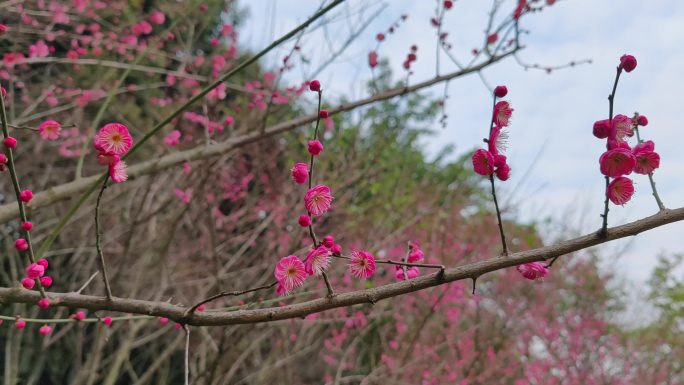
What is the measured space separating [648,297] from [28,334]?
12623 millimetres

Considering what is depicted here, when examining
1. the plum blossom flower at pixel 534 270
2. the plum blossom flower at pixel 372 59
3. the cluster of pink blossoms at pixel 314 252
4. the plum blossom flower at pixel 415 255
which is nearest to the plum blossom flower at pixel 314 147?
the cluster of pink blossoms at pixel 314 252

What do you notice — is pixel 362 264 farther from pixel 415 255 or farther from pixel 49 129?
pixel 49 129

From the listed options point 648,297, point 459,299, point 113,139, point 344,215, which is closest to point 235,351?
point 344,215

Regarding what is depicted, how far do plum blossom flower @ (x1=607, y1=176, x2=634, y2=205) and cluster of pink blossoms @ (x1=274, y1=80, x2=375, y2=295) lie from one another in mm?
553

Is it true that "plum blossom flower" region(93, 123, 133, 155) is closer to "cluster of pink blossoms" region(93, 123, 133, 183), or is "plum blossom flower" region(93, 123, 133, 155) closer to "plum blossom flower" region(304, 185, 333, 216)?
"cluster of pink blossoms" region(93, 123, 133, 183)

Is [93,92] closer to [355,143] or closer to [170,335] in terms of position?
[355,143]

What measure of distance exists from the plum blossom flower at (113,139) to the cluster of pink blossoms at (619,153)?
109 cm

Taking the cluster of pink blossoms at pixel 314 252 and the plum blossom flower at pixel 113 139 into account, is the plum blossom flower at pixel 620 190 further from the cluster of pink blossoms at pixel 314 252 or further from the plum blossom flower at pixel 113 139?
the plum blossom flower at pixel 113 139

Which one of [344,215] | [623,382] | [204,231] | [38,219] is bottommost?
[623,382]

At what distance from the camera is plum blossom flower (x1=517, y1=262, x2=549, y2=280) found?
1.25 m

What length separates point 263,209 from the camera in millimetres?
5820

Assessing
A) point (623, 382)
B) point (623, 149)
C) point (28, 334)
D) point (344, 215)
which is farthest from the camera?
point (623, 382)

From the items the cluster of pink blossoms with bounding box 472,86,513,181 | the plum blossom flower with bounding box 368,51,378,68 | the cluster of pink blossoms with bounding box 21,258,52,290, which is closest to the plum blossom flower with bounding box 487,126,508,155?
the cluster of pink blossoms with bounding box 472,86,513,181

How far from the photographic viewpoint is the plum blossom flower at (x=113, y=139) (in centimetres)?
126
